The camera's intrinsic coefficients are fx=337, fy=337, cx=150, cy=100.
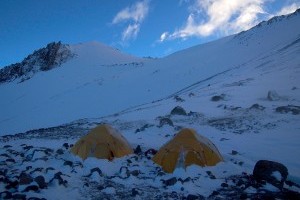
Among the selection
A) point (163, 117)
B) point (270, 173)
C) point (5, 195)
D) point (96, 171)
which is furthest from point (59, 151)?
point (163, 117)

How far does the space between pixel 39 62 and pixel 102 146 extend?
1698 inches

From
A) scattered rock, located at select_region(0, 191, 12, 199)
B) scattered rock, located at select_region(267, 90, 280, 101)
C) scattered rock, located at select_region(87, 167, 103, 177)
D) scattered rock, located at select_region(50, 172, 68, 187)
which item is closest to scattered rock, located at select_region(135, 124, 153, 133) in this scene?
scattered rock, located at select_region(87, 167, 103, 177)

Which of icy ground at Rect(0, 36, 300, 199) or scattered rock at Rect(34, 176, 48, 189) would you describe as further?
icy ground at Rect(0, 36, 300, 199)

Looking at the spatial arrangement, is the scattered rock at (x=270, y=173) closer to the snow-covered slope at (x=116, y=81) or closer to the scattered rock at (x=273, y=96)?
the scattered rock at (x=273, y=96)

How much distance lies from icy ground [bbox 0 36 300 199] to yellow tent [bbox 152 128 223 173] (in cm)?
25

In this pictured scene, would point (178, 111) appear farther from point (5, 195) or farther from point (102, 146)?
Answer: point (5, 195)

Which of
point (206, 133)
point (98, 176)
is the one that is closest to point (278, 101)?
point (206, 133)

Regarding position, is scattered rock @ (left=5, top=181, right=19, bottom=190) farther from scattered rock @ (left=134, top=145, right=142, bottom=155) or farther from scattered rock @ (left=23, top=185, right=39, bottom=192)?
scattered rock @ (left=134, top=145, right=142, bottom=155)

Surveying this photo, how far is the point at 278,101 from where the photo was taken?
17.3 m

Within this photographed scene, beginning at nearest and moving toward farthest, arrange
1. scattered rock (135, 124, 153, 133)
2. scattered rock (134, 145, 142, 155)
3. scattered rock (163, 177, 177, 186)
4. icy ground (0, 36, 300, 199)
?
icy ground (0, 36, 300, 199) → scattered rock (163, 177, 177, 186) → scattered rock (134, 145, 142, 155) → scattered rock (135, 124, 153, 133)

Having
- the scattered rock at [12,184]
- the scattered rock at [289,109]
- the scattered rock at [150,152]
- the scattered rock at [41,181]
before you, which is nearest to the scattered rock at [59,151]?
the scattered rock at [150,152]

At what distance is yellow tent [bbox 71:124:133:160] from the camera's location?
10.5m

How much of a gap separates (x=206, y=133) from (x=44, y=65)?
39.8 metres

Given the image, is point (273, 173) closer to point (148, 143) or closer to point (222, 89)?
point (148, 143)
